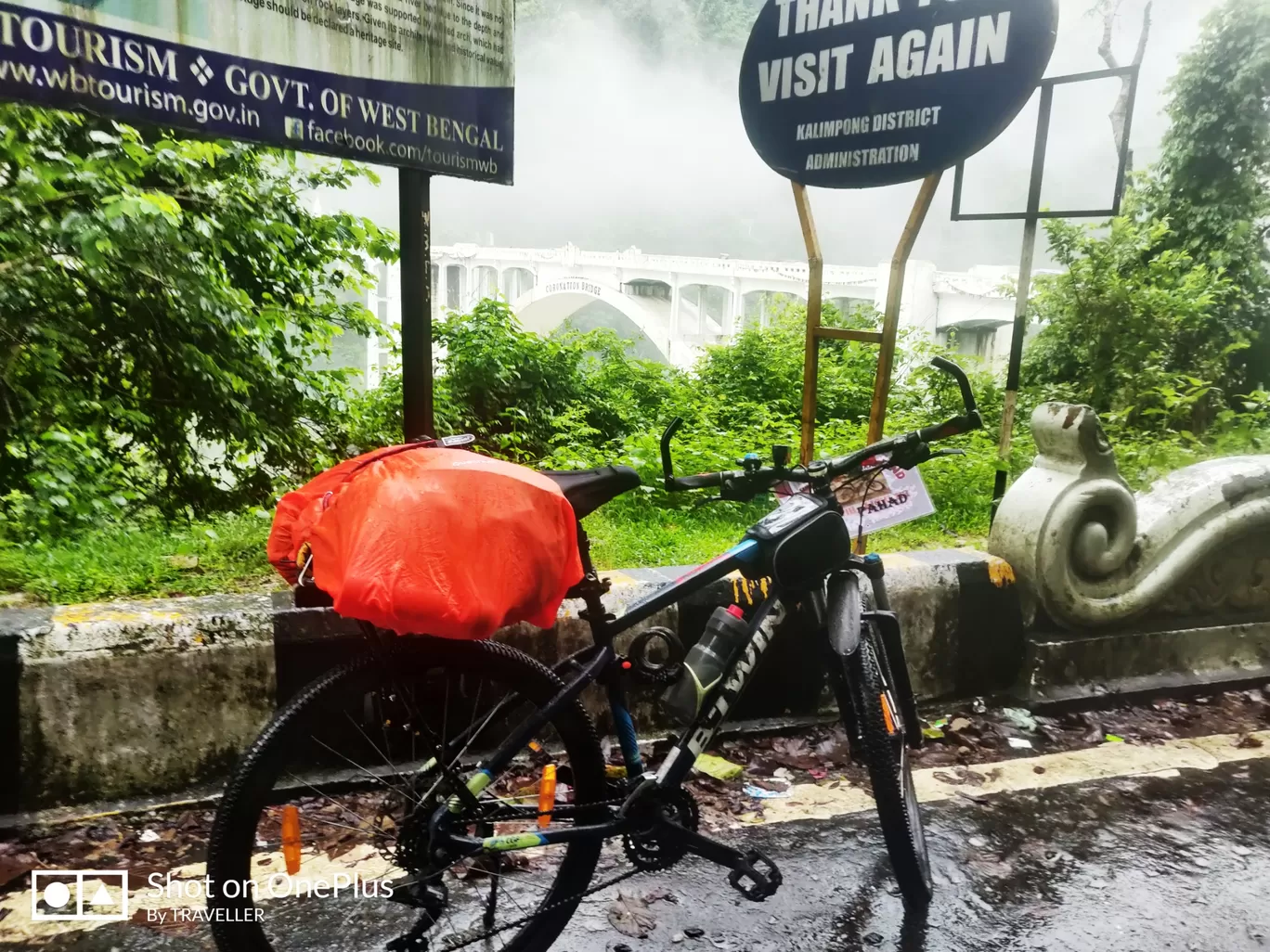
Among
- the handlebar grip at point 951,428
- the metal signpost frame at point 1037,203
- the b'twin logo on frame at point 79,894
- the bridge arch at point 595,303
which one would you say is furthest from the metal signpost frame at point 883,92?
the bridge arch at point 595,303

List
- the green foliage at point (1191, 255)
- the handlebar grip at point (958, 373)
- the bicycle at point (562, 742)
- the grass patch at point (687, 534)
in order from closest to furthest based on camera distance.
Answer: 1. the bicycle at point (562, 742)
2. the handlebar grip at point (958, 373)
3. the grass patch at point (687, 534)
4. the green foliage at point (1191, 255)

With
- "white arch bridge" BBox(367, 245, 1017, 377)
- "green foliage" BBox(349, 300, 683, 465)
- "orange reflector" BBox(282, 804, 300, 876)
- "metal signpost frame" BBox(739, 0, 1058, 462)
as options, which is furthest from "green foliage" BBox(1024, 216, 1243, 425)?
"white arch bridge" BBox(367, 245, 1017, 377)

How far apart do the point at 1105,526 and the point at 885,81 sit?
1876mm

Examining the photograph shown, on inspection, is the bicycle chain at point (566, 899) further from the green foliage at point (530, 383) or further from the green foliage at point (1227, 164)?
the green foliage at point (1227, 164)

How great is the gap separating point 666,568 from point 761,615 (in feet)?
3.63

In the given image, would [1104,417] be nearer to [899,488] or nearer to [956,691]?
[956,691]

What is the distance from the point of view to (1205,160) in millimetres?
17734

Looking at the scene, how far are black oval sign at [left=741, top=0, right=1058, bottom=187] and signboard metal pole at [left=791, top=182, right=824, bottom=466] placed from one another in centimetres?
12

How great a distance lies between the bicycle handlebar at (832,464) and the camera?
2.05 m

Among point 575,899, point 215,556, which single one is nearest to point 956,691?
point 575,899

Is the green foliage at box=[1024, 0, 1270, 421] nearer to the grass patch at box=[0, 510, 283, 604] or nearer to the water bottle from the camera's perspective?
the water bottle

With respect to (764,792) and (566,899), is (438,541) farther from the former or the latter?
(764,792)

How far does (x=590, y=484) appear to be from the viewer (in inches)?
76.1

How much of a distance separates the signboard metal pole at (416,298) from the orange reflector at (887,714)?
152 cm
